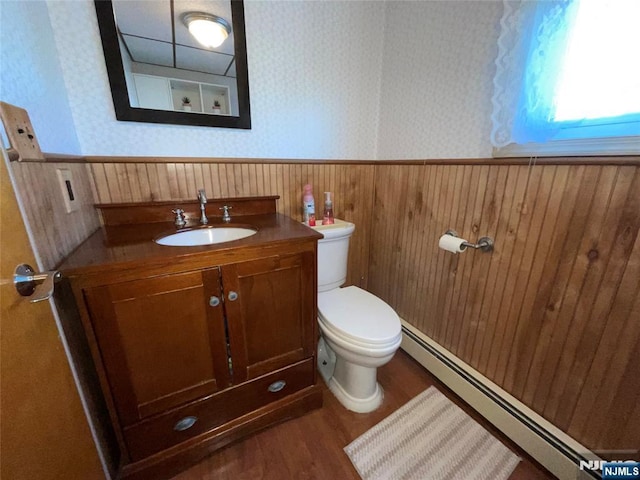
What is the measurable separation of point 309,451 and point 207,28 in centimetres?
183

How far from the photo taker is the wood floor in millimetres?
958

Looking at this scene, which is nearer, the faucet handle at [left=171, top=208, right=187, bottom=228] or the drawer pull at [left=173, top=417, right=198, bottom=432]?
the drawer pull at [left=173, top=417, right=198, bottom=432]

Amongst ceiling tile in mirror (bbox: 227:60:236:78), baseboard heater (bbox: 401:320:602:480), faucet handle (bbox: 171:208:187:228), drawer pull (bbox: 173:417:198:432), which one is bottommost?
baseboard heater (bbox: 401:320:602:480)

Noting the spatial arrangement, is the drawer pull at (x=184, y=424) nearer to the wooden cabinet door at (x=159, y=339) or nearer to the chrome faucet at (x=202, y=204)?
the wooden cabinet door at (x=159, y=339)

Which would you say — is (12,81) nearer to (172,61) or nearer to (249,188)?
(172,61)

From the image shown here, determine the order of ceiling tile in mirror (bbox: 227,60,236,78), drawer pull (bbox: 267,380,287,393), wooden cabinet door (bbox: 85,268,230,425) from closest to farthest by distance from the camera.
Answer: wooden cabinet door (bbox: 85,268,230,425), drawer pull (bbox: 267,380,287,393), ceiling tile in mirror (bbox: 227,60,236,78)

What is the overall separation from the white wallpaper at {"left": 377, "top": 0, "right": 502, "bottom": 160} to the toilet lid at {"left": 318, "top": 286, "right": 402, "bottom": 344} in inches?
31.3

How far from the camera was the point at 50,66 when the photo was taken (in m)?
0.85

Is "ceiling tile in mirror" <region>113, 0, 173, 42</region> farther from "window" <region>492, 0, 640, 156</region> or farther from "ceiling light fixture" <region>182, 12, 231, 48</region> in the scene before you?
"window" <region>492, 0, 640, 156</region>

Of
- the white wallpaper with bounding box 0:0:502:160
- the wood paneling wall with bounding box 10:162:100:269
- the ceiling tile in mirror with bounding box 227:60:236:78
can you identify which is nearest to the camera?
the wood paneling wall with bounding box 10:162:100:269

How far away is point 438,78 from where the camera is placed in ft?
3.93

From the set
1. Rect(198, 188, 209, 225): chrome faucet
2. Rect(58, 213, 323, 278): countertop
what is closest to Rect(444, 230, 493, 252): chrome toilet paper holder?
Rect(58, 213, 323, 278): countertop

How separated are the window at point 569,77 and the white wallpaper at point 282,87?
2.39 ft

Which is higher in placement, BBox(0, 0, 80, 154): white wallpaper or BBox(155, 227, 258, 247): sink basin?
BBox(0, 0, 80, 154): white wallpaper
